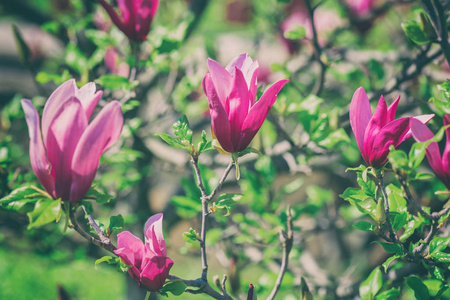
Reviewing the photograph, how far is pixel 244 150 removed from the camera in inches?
33.2

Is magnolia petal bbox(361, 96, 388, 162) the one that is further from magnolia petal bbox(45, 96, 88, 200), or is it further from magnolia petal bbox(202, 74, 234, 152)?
magnolia petal bbox(45, 96, 88, 200)

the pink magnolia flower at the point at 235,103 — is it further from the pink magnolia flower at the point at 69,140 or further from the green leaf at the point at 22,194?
the green leaf at the point at 22,194

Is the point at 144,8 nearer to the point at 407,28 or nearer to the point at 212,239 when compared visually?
the point at 407,28

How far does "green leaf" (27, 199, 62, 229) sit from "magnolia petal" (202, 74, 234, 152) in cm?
33

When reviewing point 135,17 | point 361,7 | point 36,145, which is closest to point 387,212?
point 36,145

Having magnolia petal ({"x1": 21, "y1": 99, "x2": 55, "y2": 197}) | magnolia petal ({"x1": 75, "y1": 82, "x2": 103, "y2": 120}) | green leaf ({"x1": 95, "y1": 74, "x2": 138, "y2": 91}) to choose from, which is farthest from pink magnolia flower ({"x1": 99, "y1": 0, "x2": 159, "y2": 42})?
magnolia petal ({"x1": 21, "y1": 99, "x2": 55, "y2": 197})

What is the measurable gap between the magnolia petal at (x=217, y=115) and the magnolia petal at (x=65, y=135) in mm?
238

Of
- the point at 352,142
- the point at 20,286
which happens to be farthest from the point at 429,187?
the point at 20,286

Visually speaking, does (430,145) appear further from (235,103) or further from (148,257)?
(148,257)

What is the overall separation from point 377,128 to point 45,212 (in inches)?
25.8

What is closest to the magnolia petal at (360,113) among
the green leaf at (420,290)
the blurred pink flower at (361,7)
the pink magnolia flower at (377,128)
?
the pink magnolia flower at (377,128)

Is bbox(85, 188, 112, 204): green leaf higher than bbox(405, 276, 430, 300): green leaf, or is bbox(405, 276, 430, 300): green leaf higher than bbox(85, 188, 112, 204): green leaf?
bbox(85, 188, 112, 204): green leaf

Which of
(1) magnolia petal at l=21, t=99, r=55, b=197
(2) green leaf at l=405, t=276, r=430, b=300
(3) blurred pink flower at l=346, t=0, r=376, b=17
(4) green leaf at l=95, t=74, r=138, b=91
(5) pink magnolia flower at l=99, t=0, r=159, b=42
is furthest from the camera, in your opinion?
(3) blurred pink flower at l=346, t=0, r=376, b=17

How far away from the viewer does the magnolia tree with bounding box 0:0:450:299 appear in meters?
0.74
